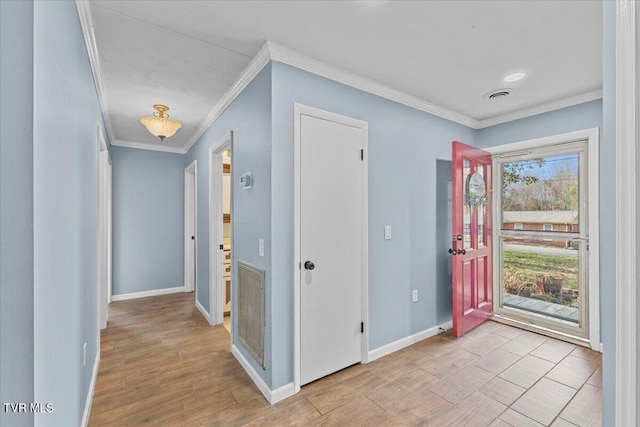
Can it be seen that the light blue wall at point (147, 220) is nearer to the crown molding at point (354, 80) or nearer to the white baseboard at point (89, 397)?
the white baseboard at point (89, 397)

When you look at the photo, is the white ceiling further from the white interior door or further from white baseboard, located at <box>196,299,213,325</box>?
white baseboard, located at <box>196,299,213,325</box>

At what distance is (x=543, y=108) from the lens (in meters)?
3.23

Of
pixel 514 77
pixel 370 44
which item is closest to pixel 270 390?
pixel 370 44

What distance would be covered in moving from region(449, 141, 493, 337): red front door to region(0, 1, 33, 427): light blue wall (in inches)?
125

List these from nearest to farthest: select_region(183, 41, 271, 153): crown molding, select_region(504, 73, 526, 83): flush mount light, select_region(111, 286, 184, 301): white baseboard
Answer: select_region(183, 41, 271, 153): crown molding
select_region(504, 73, 526, 83): flush mount light
select_region(111, 286, 184, 301): white baseboard

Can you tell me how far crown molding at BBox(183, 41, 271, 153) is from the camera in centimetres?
214

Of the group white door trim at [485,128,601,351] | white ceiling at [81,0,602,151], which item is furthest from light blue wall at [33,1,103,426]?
white door trim at [485,128,601,351]

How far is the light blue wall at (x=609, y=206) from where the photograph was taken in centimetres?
60

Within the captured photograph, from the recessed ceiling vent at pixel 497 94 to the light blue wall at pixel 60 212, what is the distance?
338 cm

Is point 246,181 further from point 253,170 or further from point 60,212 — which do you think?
point 60,212

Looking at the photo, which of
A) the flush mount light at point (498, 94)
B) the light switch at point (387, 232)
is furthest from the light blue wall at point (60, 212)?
A: the flush mount light at point (498, 94)

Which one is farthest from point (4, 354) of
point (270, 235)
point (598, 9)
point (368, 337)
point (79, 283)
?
point (598, 9)

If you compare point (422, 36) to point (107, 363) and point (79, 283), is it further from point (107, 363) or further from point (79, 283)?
point (107, 363)

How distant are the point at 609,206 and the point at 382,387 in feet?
6.87
